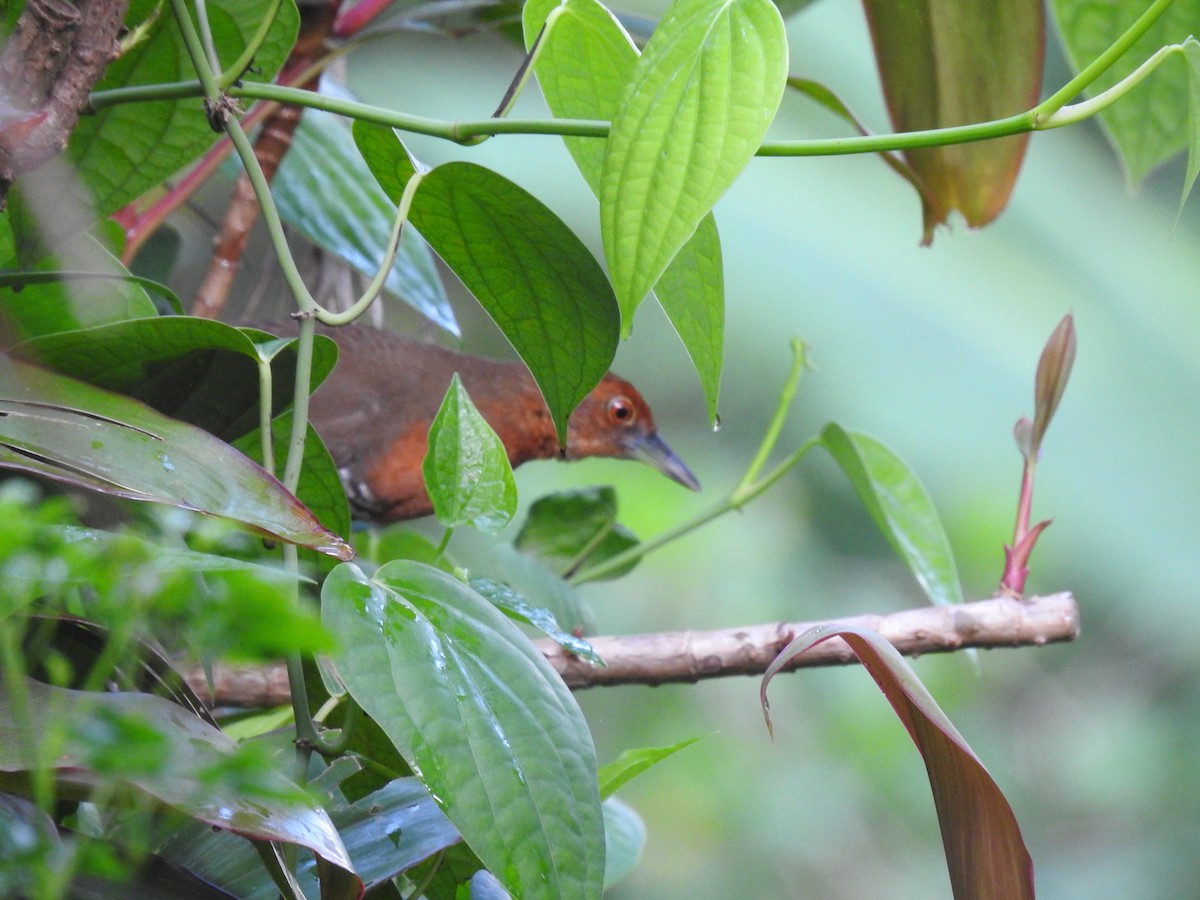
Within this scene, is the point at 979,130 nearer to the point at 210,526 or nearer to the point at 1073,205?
the point at 210,526

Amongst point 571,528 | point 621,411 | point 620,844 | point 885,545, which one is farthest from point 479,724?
point 885,545

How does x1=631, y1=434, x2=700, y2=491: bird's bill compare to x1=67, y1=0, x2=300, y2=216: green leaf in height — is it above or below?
below

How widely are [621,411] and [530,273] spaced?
1226 millimetres

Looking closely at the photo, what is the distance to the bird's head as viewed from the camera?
1854 millimetres

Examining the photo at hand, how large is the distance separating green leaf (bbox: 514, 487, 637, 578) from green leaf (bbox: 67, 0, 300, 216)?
0.55 metres

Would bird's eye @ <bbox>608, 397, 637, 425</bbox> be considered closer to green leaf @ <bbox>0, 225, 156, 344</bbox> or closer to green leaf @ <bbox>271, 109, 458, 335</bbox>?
green leaf @ <bbox>271, 109, 458, 335</bbox>

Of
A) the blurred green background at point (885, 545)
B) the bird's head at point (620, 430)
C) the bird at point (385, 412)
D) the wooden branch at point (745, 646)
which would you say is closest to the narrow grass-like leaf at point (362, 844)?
the wooden branch at point (745, 646)

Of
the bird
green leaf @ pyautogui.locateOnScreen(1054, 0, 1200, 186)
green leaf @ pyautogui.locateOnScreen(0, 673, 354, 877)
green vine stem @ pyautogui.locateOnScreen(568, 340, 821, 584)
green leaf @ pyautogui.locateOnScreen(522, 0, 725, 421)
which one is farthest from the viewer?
the bird

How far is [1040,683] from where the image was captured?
271 centimetres

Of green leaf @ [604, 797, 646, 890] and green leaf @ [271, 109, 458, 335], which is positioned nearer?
green leaf @ [604, 797, 646, 890]

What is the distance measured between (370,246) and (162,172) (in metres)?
0.42

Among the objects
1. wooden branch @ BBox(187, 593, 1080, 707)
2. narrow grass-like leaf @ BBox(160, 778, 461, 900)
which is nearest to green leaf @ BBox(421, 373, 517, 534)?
narrow grass-like leaf @ BBox(160, 778, 461, 900)

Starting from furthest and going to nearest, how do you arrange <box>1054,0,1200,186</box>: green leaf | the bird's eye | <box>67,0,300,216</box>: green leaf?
the bird's eye
<box>1054,0,1200,186</box>: green leaf
<box>67,0,300,216</box>: green leaf

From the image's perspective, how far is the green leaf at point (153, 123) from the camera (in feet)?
2.34
